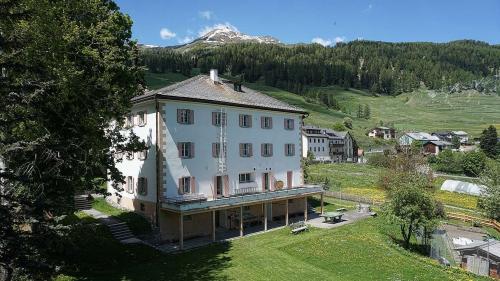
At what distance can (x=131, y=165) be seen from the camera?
3425 cm

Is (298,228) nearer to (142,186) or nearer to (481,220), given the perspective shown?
(142,186)

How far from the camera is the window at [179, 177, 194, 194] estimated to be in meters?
31.4

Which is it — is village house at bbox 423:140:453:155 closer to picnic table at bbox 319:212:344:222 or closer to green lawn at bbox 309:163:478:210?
green lawn at bbox 309:163:478:210

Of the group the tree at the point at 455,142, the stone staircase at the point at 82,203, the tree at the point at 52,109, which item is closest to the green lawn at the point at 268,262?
the tree at the point at 52,109

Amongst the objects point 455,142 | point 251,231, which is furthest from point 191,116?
point 455,142

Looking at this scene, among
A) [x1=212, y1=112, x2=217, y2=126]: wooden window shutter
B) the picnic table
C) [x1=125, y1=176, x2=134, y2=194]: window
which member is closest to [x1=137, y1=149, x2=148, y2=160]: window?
[x1=125, y1=176, x2=134, y2=194]: window

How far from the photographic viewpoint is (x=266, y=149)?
38.5 metres

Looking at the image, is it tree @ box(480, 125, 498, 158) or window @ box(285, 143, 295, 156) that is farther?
tree @ box(480, 125, 498, 158)

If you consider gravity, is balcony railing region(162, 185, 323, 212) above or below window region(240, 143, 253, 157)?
below

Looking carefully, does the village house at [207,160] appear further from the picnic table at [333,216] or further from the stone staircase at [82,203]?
the stone staircase at [82,203]

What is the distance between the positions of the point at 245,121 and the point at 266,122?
9.43 feet

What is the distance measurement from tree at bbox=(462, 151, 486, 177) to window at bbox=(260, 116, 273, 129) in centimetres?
7314

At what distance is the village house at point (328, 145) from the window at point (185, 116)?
249 feet

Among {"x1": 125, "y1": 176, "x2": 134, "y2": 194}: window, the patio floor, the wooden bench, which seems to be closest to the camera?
the patio floor
